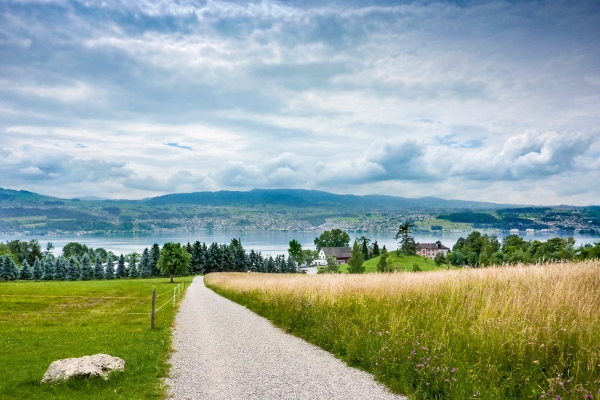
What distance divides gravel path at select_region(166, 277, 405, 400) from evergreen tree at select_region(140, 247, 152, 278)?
8943cm

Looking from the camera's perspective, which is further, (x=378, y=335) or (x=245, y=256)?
(x=245, y=256)

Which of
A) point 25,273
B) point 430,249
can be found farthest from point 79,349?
point 430,249

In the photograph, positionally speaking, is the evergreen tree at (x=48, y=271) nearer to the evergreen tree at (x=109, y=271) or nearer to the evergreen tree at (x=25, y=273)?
the evergreen tree at (x=25, y=273)

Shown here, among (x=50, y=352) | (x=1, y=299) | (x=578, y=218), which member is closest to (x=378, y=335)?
(x=50, y=352)

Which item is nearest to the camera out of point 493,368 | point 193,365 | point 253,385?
point 493,368

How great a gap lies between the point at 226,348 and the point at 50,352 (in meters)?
5.99

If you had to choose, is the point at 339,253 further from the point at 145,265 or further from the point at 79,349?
the point at 79,349

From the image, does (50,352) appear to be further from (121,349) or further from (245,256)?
(245,256)

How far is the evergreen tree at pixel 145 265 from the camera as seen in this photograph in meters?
98.4

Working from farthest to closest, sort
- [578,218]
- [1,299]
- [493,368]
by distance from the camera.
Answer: [578,218] < [1,299] < [493,368]

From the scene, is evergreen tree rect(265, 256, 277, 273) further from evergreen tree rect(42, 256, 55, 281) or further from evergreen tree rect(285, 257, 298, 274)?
evergreen tree rect(42, 256, 55, 281)

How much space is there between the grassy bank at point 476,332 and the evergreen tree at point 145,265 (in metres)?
92.6

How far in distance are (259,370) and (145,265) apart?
9744 centimetres

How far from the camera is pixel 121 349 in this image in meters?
13.2
